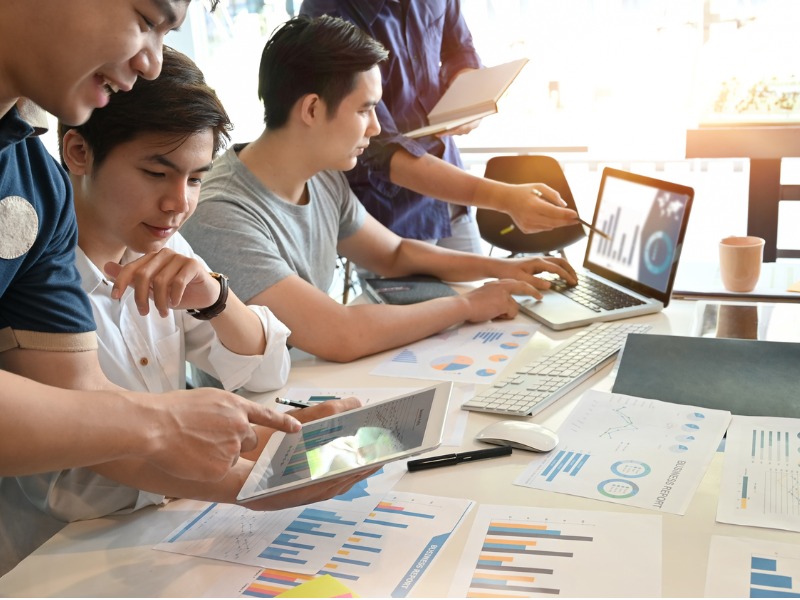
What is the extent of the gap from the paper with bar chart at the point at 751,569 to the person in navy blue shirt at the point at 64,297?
0.52 metres

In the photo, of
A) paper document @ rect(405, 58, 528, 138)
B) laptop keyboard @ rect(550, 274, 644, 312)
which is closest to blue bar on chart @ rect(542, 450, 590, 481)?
laptop keyboard @ rect(550, 274, 644, 312)

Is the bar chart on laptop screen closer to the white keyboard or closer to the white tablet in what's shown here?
the white keyboard

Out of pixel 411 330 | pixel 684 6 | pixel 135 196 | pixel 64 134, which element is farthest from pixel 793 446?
pixel 684 6

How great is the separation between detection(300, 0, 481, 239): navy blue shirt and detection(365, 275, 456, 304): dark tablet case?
32cm

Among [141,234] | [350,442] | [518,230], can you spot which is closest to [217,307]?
[141,234]

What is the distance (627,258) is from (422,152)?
0.61 metres

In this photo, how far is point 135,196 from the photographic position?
1267 mm

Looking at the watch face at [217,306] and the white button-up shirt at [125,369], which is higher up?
the watch face at [217,306]

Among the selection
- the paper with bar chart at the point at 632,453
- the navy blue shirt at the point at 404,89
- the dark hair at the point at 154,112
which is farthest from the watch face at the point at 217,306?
the navy blue shirt at the point at 404,89

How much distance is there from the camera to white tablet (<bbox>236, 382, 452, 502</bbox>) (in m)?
0.94

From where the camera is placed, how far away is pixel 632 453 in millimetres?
1119

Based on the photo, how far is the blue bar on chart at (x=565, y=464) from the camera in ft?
3.55

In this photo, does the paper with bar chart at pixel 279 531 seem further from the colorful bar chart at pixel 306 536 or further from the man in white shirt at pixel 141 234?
the man in white shirt at pixel 141 234

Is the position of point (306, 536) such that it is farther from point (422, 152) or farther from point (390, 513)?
point (422, 152)
